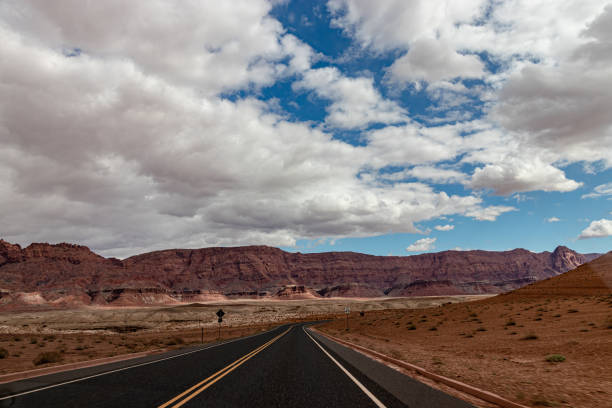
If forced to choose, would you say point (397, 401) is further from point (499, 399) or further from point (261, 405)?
point (261, 405)

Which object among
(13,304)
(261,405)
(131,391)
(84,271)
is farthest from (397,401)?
(84,271)

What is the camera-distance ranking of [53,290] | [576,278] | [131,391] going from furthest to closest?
1. [53,290]
2. [576,278]
3. [131,391]

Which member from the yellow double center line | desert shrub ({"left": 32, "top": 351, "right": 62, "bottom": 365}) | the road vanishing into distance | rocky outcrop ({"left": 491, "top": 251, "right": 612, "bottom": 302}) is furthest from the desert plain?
desert shrub ({"left": 32, "top": 351, "right": 62, "bottom": 365})

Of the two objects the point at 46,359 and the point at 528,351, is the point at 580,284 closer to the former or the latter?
the point at 528,351

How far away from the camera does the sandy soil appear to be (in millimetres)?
9531

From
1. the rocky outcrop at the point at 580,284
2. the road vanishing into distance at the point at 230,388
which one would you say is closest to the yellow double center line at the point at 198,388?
the road vanishing into distance at the point at 230,388

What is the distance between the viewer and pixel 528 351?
17.2 m

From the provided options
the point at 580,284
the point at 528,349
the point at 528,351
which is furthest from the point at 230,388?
the point at 580,284

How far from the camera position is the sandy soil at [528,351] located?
9531 mm

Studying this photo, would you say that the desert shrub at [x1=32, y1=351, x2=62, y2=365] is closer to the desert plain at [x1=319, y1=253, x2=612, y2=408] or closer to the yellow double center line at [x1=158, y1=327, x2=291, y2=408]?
the yellow double center line at [x1=158, y1=327, x2=291, y2=408]

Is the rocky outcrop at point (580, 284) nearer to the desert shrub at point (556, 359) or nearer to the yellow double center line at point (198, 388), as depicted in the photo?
the desert shrub at point (556, 359)

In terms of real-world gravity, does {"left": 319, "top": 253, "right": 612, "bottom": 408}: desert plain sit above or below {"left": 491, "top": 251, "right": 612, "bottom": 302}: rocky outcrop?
below

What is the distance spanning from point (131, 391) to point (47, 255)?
236 meters

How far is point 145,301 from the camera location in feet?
550
